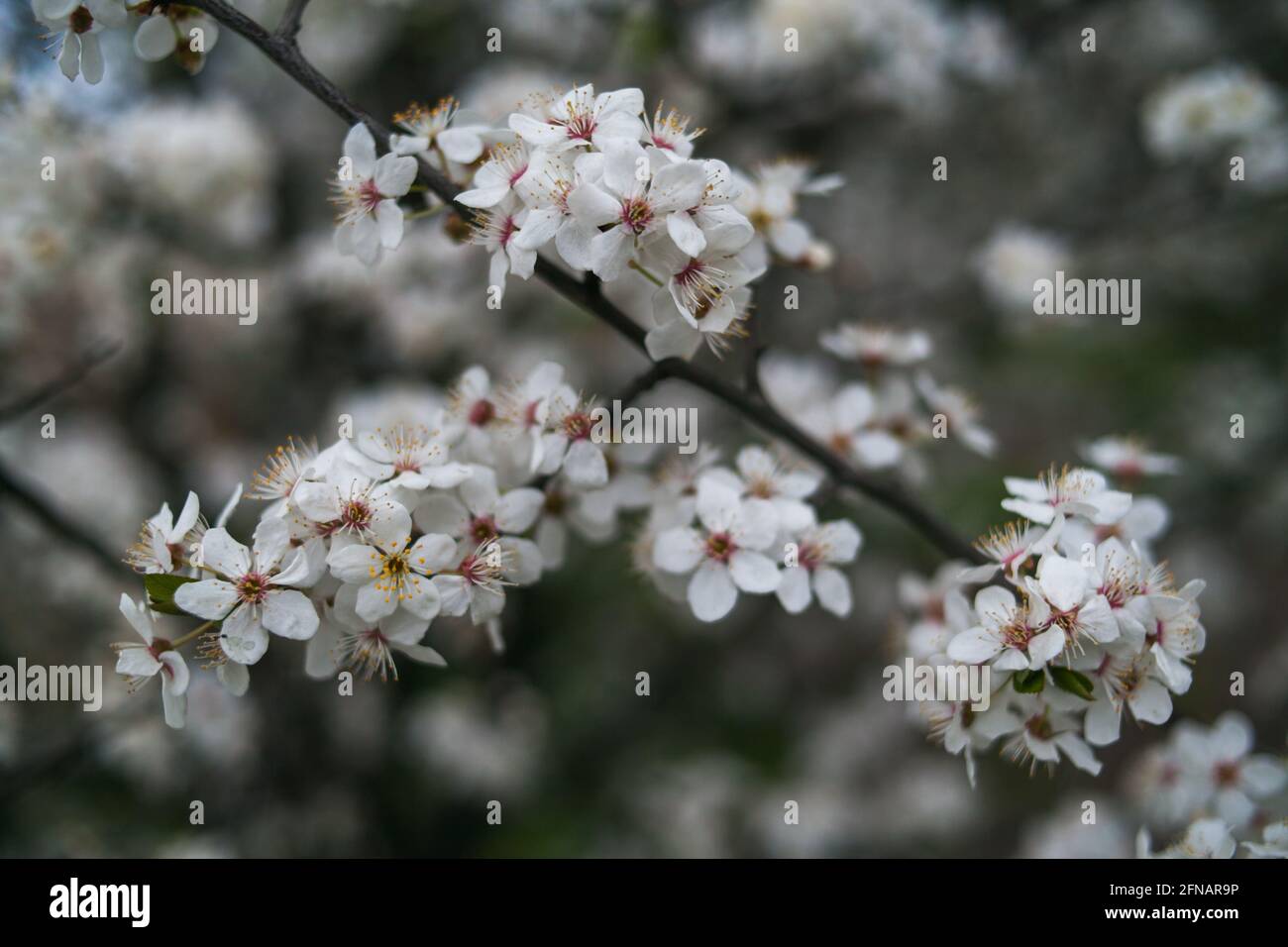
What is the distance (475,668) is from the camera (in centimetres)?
317

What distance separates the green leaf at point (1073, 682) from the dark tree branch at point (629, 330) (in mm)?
252

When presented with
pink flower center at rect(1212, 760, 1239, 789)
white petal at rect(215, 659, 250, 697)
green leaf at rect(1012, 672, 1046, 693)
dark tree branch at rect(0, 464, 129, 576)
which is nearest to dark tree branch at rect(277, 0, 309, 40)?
white petal at rect(215, 659, 250, 697)

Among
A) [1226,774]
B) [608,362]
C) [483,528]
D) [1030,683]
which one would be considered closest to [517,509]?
[483,528]

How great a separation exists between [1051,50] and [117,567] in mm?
3402

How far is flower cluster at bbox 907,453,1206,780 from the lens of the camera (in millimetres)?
1292

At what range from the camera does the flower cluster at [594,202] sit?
1.25 metres

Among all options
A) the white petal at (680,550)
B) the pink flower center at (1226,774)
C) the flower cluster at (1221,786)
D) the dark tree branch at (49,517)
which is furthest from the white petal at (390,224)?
the pink flower center at (1226,774)

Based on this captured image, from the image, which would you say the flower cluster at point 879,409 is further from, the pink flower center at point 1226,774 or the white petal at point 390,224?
the white petal at point 390,224

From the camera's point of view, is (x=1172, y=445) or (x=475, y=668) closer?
(x=475, y=668)

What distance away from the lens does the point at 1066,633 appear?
1.30 metres

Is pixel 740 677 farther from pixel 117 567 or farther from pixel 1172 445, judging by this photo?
pixel 117 567

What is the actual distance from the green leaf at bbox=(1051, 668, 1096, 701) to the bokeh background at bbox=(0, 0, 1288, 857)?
1111 millimetres
